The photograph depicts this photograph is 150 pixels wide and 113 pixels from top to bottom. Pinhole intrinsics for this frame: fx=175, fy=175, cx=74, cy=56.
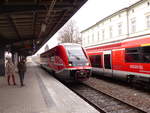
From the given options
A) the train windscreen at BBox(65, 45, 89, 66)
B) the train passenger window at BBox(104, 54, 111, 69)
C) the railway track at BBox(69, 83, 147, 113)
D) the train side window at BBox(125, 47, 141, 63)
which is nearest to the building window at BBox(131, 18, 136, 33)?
the train passenger window at BBox(104, 54, 111, 69)

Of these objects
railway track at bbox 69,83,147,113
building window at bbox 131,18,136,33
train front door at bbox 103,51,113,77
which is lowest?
railway track at bbox 69,83,147,113

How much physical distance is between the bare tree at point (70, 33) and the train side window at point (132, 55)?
114 ft

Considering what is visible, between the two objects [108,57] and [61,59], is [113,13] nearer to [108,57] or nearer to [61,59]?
[108,57]

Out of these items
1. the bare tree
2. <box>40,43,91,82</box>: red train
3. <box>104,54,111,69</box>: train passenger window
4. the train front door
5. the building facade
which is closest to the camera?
<box>40,43,91,82</box>: red train

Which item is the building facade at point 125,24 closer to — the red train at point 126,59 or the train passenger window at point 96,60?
the train passenger window at point 96,60

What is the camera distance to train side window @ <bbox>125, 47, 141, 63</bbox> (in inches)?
375

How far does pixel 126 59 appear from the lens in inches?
414

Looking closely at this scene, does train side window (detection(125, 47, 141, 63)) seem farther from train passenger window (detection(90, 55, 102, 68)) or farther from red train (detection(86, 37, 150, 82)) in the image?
train passenger window (detection(90, 55, 102, 68))

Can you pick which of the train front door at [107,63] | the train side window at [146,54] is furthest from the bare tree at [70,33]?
the train side window at [146,54]

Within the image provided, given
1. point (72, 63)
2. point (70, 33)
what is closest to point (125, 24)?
point (70, 33)

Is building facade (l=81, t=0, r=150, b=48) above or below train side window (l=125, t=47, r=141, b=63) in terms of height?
above

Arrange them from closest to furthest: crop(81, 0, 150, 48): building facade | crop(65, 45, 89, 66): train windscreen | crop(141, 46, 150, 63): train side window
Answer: crop(141, 46, 150, 63): train side window → crop(65, 45, 89, 66): train windscreen → crop(81, 0, 150, 48): building facade

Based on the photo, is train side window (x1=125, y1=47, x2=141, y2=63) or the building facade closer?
train side window (x1=125, y1=47, x2=141, y2=63)

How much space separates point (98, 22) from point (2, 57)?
26.8 metres
